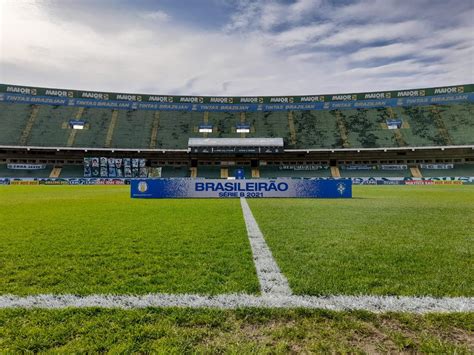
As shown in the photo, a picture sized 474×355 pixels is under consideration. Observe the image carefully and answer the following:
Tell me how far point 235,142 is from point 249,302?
4446 centimetres

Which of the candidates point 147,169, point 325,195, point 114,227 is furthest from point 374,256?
point 147,169

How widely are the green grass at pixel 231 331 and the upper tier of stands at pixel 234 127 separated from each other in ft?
150

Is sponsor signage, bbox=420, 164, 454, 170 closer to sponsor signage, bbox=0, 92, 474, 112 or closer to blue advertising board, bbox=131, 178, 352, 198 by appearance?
sponsor signage, bbox=0, 92, 474, 112

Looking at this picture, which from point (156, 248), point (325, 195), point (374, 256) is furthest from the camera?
point (325, 195)

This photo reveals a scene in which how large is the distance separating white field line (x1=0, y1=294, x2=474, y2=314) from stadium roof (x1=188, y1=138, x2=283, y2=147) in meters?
43.8

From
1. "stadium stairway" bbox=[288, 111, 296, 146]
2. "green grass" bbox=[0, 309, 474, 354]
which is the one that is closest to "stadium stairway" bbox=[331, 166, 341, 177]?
"stadium stairway" bbox=[288, 111, 296, 146]

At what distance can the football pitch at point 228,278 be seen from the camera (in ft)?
6.24

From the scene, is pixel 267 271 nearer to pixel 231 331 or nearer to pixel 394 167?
pixel 231 331

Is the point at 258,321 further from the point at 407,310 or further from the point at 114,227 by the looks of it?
the point at 114,227

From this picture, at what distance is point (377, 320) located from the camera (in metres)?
2.16

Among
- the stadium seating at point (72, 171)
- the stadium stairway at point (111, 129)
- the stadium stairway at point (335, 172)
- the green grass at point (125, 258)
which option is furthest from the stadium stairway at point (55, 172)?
the green grass at point (125, 258)

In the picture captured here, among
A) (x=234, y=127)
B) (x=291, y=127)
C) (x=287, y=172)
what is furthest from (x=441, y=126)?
(x=234, y=127)

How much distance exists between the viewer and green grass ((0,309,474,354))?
179cm

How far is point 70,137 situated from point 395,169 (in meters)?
49.7
